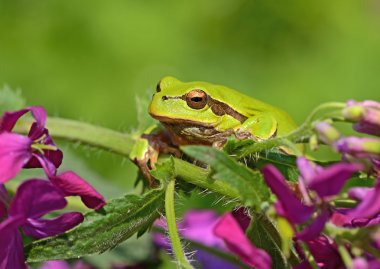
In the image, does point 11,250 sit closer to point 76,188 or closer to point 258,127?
point 76,188

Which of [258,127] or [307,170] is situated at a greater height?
[307,170]

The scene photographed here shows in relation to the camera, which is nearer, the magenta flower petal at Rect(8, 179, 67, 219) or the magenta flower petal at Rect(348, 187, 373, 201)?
the magenta flower petal at Rect(348, 187, 373, 201)

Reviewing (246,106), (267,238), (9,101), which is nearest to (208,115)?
(246,106)

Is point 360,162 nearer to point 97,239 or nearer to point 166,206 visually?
point 166,206

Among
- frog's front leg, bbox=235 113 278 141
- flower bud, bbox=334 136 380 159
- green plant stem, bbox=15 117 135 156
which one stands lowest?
green plant stem, bbox=15 117 135 156

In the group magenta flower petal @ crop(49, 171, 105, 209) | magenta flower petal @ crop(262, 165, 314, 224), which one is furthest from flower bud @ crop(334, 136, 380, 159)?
magenta flower petal @ crop(49, 171, 105, 209)

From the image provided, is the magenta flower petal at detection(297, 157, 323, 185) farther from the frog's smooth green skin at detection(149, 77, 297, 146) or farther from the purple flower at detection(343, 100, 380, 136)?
the frog's smooth green skin at detection(149, 77, 297, 146)

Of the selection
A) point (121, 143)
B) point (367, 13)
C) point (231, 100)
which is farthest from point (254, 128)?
point (367, 13)
